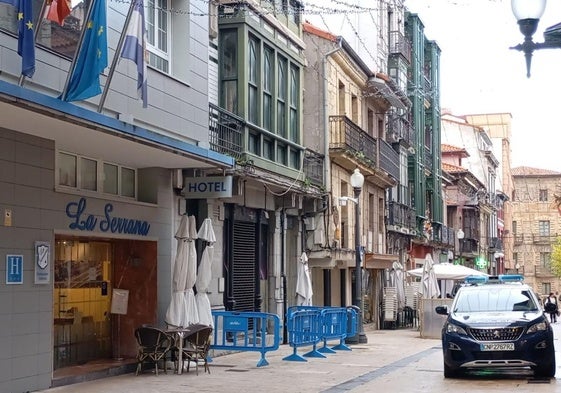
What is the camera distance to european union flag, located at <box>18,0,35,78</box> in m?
10.8

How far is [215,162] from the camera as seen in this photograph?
1582 centimetres

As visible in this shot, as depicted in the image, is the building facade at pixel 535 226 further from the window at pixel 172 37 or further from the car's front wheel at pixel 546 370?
the window at pixel 172 37

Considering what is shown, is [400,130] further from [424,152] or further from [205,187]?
[205,187]

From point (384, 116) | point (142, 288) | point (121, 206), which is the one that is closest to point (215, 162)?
point (121, 206)

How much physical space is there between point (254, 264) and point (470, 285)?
603cm

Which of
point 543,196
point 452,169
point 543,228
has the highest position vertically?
point 543,196

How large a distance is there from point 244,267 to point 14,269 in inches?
369

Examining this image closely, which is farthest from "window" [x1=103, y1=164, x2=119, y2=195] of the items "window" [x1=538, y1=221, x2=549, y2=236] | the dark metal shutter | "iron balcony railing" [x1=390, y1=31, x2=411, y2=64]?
"window" [x1=538, y1=221, x2=549, y2=236]

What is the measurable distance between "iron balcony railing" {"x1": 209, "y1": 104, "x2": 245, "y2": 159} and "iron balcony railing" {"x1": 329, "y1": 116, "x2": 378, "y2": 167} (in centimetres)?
738

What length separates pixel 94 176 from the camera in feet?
50.6

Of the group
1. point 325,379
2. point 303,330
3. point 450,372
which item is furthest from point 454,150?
point 325,379

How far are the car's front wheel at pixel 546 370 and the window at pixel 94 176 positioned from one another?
7.67 meters

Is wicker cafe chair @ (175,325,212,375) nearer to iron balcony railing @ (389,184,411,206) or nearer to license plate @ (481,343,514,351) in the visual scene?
license plate @ (481,343,514,351)

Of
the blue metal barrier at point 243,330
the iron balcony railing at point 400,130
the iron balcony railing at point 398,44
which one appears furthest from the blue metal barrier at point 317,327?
the iron balcony railing at point 398,44
